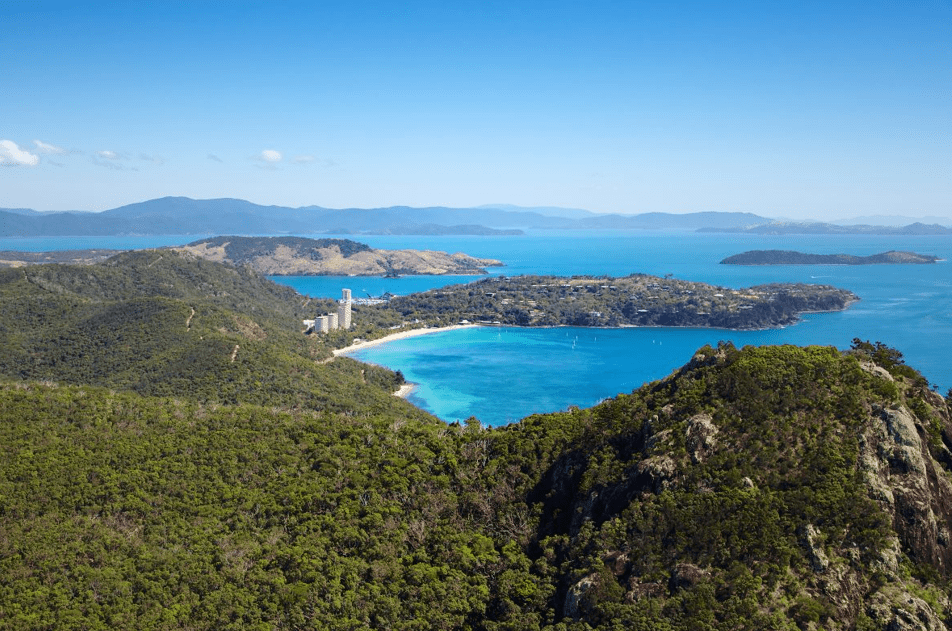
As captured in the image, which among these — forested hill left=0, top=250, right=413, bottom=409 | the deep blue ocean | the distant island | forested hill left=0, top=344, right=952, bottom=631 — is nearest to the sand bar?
the deep blue ocean

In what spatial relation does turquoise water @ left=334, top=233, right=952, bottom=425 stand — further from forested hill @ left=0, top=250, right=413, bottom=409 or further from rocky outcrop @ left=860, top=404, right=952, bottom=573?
rocky outcrop @ left=860, top=404, right=952, bottom=573

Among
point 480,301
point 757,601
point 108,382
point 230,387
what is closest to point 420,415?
point 230,387

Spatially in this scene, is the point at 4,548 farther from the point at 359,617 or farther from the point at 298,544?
the point at 359,617

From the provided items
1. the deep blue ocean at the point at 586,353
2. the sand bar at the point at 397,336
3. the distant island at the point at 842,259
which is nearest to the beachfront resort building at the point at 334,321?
the sand bar at the point at 397,336

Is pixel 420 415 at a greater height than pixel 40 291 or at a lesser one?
lesser

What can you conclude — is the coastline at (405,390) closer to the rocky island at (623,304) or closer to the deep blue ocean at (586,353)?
the deep blue ocean at (586,353)

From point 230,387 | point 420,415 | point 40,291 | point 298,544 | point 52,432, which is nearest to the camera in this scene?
point 298,544
